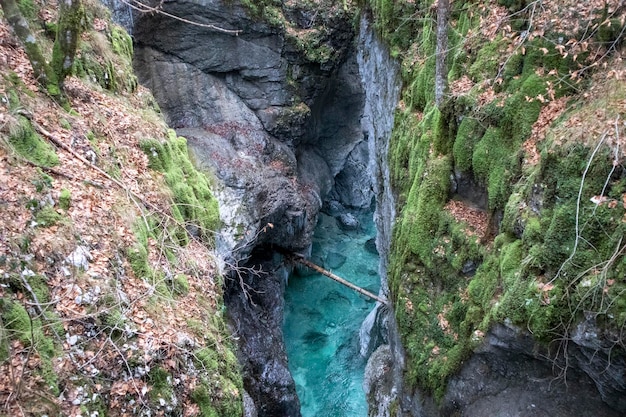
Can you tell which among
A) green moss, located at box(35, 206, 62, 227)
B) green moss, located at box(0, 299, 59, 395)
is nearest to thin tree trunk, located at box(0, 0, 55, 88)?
green moss, located at box(35, 206, 62, 227)

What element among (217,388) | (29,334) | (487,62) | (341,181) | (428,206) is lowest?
(341,181)

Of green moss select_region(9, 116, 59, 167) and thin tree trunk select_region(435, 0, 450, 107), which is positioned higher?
thin tree trunk select_region(435, 0, 450, 107)

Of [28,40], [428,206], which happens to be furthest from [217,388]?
[28,40]

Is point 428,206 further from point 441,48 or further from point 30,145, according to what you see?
point 30,145

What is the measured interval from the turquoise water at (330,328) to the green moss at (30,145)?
11918 millimetres

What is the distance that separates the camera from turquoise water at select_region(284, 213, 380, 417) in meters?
14.9

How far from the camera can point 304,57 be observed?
754 inches

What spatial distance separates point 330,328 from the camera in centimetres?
1781

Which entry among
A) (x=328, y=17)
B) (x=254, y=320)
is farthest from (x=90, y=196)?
(x=328, y=17)

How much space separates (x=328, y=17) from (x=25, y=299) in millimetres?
18040

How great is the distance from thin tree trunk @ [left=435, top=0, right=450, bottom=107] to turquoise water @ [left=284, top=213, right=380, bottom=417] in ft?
35.2

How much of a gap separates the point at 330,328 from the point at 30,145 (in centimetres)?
1409

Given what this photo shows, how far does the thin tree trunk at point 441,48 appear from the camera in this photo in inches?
322

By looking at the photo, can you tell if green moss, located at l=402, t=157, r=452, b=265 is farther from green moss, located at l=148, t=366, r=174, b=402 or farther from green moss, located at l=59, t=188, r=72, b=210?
green moss, located at l=59, t=188, r=72, b=210
